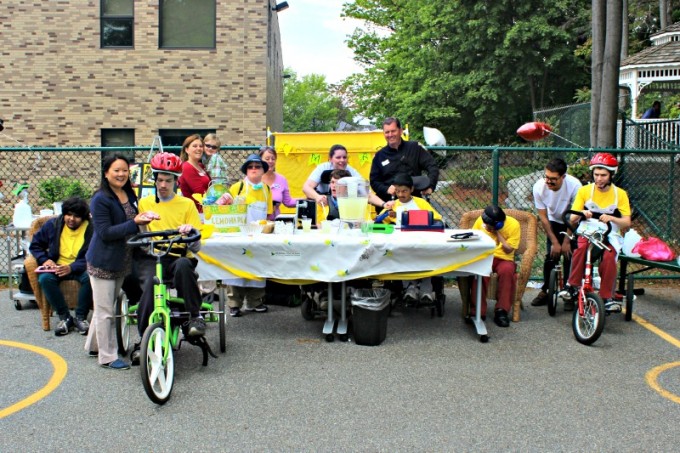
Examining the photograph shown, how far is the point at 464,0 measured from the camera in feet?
94.4

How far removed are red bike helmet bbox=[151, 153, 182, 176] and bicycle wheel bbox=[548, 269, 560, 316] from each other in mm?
4194

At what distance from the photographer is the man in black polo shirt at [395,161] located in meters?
7.94

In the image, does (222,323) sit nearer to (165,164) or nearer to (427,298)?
(165,164)

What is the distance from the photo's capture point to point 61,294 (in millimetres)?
6828

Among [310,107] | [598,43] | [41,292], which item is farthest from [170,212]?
[310,107]

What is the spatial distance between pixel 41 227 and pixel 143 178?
1.22 meters

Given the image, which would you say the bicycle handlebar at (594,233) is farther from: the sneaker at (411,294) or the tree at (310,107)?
the tree at (310,107)

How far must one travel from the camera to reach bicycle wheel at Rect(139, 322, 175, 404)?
181 inches

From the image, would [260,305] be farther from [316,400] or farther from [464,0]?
[464,0]

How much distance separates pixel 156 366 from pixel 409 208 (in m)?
3.30

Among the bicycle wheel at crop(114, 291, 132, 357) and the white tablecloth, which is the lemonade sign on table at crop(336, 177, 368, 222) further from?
the bicycle wheel at crop(114, 291, 132, 357)

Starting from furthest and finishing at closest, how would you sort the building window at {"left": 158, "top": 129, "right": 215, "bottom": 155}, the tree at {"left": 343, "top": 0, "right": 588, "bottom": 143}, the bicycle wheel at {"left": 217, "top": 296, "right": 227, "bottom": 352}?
the tree at {"left": 343, "top": 0, "right": 588, "bottom": 143}
the building window at {"left": 158, "top": 129, "right": 215, "bottom": 155}
the bicycle wheel at {"left": 217, "top": 296, "right": 227, "bottom": 352}

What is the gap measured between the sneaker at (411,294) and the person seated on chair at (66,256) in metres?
3.09

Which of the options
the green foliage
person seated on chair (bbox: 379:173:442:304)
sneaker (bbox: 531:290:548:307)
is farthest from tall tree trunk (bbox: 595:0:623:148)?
the green foliage
